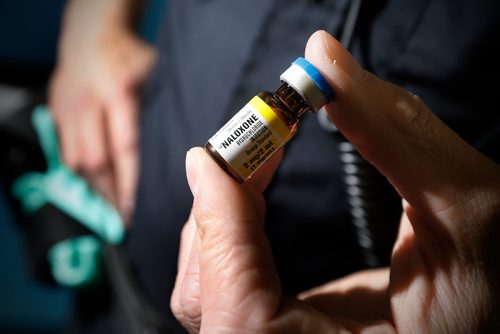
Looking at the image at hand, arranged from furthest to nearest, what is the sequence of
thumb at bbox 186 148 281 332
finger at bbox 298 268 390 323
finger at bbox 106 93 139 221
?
finger at bbox 106 93 139 221 → finger at bbox 298 268 390 323 → thumb at bbox 186 148 281 332

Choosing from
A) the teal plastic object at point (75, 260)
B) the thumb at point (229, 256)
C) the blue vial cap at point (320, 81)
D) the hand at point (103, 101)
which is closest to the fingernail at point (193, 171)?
the thumb at point (229, 256)

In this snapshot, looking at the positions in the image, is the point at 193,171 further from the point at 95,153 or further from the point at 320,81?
the point at 95,153

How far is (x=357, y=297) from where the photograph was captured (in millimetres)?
486

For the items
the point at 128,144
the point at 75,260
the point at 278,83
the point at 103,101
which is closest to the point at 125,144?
the point at 128,144

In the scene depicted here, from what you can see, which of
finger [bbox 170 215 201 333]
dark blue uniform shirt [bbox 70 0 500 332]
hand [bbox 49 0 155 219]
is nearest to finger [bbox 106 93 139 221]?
hand [bbox 49 0 155 219]

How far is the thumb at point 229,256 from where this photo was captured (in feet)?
1.17

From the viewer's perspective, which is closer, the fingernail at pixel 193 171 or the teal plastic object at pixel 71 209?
the fingernail at pixel 193 171

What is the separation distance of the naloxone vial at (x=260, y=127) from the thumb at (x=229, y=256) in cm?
2

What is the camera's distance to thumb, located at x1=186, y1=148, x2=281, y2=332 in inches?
14.1

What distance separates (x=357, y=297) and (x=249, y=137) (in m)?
0.24

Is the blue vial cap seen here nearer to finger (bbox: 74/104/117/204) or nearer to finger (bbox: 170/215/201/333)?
finger (bbox: 170/215/201/333)

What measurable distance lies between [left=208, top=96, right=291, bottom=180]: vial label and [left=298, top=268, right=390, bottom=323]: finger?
7.7 inches

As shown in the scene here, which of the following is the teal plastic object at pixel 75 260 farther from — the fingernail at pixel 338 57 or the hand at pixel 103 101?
the fingernail at pixel 338 57

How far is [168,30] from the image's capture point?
69cm
